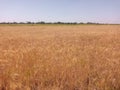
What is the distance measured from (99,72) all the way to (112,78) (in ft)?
1.59

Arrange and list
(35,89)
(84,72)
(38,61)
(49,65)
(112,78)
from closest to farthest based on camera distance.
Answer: (35,89)
(112,78)
(84,72)
(49,65)
(38,61)

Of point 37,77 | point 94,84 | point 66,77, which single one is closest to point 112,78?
point 94,84

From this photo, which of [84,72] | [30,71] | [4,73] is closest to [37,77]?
[30,71]

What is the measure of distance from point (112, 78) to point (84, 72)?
54cm

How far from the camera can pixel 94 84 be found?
12.0 ft

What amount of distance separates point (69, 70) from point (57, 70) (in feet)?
0.71

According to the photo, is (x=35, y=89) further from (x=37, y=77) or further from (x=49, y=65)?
(x=49, y=65)

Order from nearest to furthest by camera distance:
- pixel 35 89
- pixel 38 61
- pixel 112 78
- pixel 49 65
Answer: pixel 35 89 → pixel 112 78 → pixel 49 65 → pixel 38 61

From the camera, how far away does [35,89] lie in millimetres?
3477

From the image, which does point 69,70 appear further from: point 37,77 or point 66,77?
point 37,77

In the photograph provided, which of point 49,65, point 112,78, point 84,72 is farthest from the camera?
point 49,65

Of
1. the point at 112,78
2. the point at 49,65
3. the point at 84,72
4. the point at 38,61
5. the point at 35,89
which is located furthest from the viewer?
the point at 38,61

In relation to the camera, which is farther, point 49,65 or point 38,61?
point 38,61

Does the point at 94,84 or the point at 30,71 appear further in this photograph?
the point at 30,71
